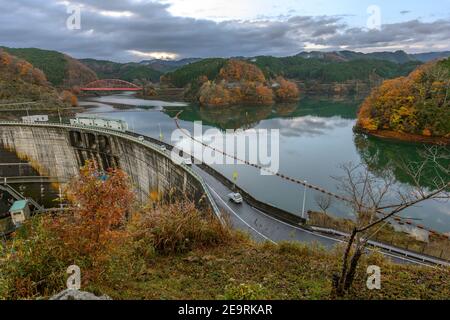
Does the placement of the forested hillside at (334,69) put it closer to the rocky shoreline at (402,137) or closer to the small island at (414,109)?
the small island at (414,109)

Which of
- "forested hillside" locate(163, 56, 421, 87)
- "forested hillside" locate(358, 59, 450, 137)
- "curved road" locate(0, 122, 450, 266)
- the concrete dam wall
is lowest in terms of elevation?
"curved road" locate(0, 122, 450, 266)

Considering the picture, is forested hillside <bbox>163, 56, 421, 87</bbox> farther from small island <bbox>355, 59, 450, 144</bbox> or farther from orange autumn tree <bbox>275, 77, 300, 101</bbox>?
small island <bbox>355, 59, 450, 144</bbox>

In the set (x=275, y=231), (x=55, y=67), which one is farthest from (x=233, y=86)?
(x=275, y=231)

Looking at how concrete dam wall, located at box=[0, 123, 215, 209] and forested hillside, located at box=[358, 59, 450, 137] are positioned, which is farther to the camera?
forested hillside, located at box=[358, 59, 450, 137]

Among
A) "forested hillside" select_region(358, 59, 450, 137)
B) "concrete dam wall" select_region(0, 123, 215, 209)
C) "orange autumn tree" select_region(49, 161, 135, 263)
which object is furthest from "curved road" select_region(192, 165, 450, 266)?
"forested hillside" select_region(358, 59, 450, 137)

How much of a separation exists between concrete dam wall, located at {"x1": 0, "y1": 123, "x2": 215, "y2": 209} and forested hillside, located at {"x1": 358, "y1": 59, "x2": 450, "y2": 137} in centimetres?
4013

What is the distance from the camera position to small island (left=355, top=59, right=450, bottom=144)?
155 feet

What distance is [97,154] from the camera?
33.2 meters

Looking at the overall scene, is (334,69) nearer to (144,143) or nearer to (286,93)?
(286,93)

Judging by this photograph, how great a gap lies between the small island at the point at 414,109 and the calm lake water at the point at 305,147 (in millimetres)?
3393

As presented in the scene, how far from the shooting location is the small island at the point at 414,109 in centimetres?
4725

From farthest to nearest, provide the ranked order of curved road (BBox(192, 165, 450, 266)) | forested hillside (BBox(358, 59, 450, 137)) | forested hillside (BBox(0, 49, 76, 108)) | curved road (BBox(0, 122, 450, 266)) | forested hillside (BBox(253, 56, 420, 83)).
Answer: forested hillside (BBox(253, 56, 420, 83)) < forested hillside (BBox(0, 49, 76, 108)) < forested hillside (BBox(358, 59, 450, 137)) < curved road (BBox(192, 165, 450, 266)) < curved road (BBox(0, 122, 450, 266))

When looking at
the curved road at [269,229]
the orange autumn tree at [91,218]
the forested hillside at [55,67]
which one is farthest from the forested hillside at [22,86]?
the orange autumn tree at [91,218]

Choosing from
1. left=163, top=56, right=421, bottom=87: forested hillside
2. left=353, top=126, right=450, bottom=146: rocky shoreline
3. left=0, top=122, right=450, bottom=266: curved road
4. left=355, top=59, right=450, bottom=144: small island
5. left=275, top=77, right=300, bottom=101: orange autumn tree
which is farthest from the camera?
left=163, top=56, right=421, bottom=87: forested hillside
